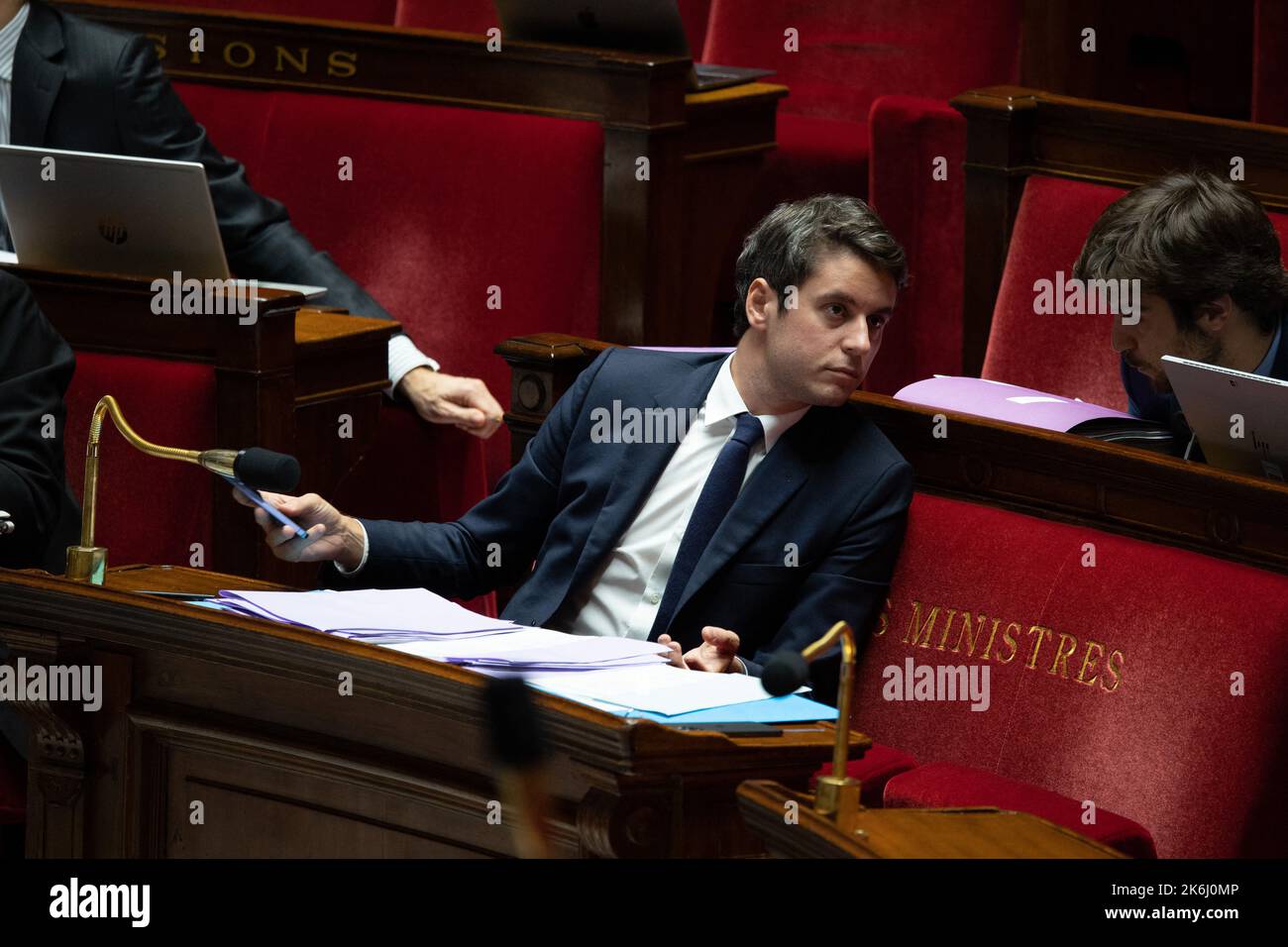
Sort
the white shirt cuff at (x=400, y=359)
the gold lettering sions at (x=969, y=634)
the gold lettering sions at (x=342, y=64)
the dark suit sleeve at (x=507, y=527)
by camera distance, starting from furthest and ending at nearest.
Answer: the gold lettering sions at (x=342, y=64), the white shirt cuff at (x=400, y=359), the dark suit sleeve at (x=507, y=527), the gold lettering sions at (x=969, y=634)

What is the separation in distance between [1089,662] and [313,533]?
52 cm

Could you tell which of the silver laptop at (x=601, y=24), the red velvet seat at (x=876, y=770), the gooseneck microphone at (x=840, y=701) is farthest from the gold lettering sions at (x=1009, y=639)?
the silver laptop at (x=601, y=24)

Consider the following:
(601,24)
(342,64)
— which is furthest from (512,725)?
(342,64)

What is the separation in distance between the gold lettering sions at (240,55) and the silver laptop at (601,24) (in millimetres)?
310

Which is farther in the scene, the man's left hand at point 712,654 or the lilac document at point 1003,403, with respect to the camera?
the lilac document at point 1003,403

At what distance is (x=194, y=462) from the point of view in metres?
1.15

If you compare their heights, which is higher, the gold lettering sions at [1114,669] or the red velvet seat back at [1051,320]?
the red velvet seat back at [1051,320]

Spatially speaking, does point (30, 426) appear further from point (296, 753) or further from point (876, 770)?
point (876, 770)

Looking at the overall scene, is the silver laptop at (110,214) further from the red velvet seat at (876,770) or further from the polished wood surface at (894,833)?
the polished wood surface at (894,833)

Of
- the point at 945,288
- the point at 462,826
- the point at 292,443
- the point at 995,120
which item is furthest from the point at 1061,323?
the point at 462,826

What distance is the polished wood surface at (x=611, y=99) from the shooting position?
206cm

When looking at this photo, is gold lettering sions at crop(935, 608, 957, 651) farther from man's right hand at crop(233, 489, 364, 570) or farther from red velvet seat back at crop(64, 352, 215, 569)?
red velvet seat back at crop(64, 352, 215, 569)

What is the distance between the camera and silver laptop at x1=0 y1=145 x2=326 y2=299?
1.68 metres

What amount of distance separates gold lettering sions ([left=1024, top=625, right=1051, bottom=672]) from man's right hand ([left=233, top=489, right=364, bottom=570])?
1.54 feet
